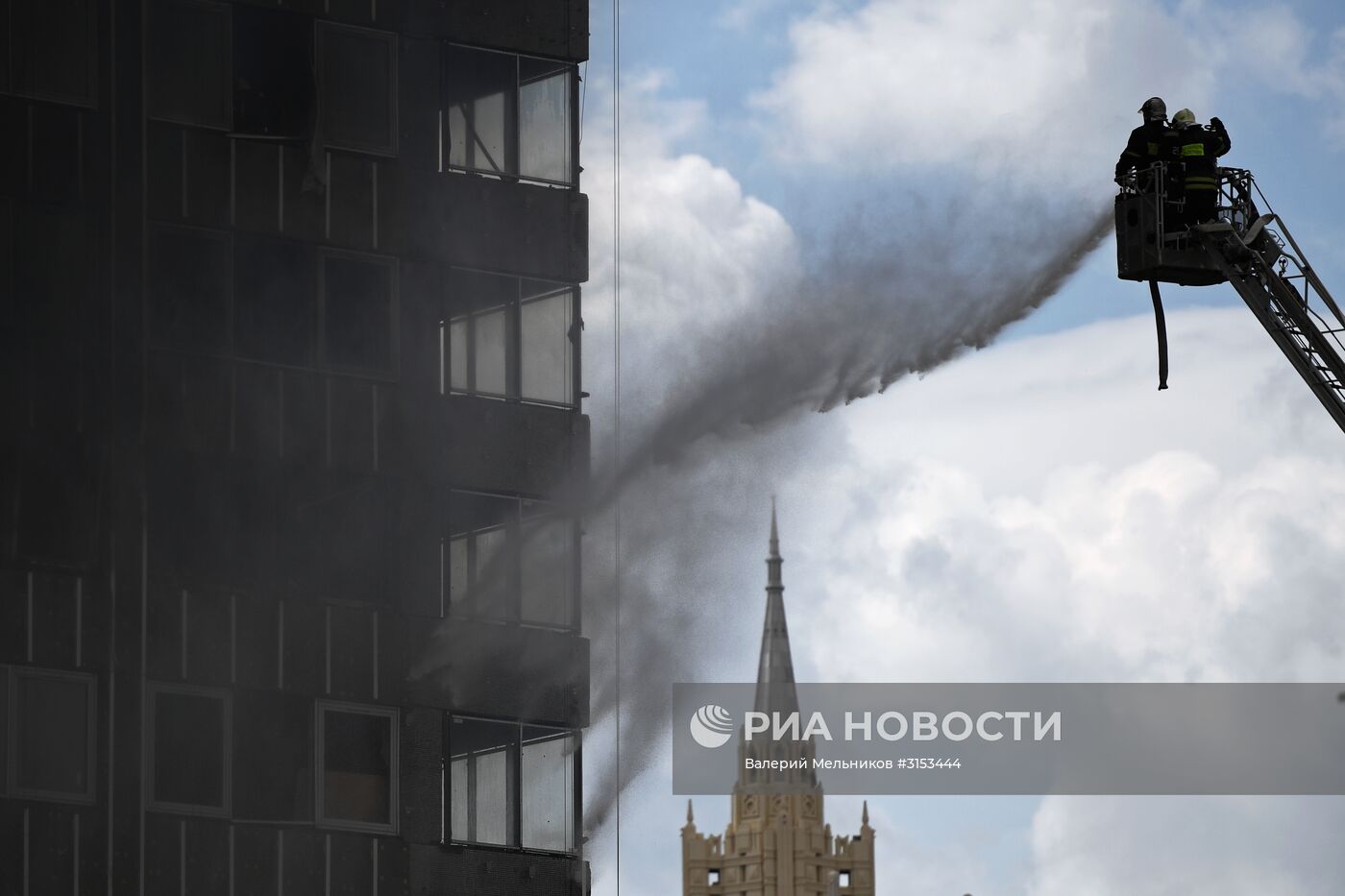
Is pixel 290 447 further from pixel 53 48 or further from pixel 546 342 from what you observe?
pixel 53 48

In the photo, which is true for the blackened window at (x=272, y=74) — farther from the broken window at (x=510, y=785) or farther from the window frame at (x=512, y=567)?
the broken window at (x=510, y=785)

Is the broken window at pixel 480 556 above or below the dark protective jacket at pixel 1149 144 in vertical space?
below

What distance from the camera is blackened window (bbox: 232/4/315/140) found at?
46.0 m

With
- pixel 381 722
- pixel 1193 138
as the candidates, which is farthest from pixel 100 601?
pixel 1193 138

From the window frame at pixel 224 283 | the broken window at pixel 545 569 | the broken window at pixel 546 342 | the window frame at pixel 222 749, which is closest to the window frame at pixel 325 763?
the window frame at pixel 222 749

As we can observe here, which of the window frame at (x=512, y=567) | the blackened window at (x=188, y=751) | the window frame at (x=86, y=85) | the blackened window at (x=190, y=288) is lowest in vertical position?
the blackened window at (x=188, y=751)

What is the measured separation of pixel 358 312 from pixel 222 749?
25.4 feet

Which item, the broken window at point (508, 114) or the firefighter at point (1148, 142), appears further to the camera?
the broken window at point (508, 114)

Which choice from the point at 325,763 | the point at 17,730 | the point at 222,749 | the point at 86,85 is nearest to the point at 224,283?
the point at 86,85

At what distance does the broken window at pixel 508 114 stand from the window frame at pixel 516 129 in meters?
0.02

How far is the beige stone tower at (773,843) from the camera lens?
18938 cm

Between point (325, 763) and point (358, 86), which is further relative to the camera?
point (358, 86)

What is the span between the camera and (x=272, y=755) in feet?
144

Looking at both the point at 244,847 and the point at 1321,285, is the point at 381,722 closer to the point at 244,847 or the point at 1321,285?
the point at 244,847
